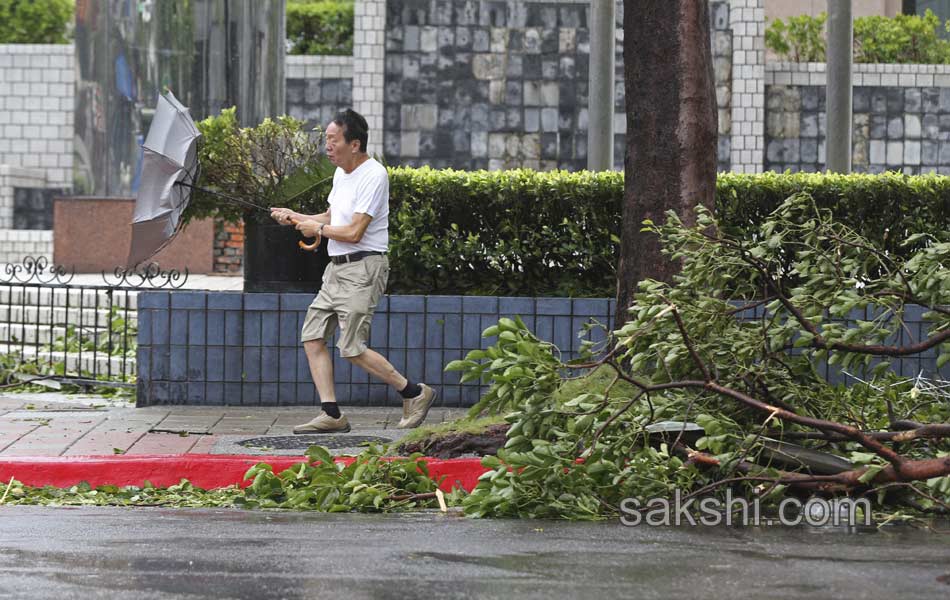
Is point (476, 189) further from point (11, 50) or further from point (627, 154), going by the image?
point (11, 50)

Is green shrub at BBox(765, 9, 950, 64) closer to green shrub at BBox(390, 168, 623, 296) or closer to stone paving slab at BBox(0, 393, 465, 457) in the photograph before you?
green shrub at BBox(390, 168, 623, 296)

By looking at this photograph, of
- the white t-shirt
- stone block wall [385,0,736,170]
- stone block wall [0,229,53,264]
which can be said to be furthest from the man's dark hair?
stone block wall [0,229,53,264]

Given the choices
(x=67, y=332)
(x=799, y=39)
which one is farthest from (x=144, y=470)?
(x=799, y=39)

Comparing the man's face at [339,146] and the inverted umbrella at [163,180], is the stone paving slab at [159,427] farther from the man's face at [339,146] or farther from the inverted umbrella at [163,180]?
the man's face at [339,146]

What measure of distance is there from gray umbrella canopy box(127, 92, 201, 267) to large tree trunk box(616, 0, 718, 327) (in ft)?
10.2

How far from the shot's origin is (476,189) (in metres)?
10.1

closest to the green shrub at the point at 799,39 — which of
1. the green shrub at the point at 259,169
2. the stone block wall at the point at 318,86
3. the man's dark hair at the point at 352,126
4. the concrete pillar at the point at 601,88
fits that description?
the stone block wall at the point at 318,86

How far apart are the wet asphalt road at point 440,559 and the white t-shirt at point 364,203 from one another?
2733 millimetres

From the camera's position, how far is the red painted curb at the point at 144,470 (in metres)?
7.42

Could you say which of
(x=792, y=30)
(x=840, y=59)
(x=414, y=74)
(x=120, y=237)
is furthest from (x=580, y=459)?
(x=792, y=30)

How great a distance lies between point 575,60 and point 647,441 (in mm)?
15230

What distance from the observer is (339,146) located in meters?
8.80

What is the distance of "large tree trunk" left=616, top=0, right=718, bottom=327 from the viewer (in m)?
8.30

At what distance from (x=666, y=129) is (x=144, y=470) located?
3.50 meters
